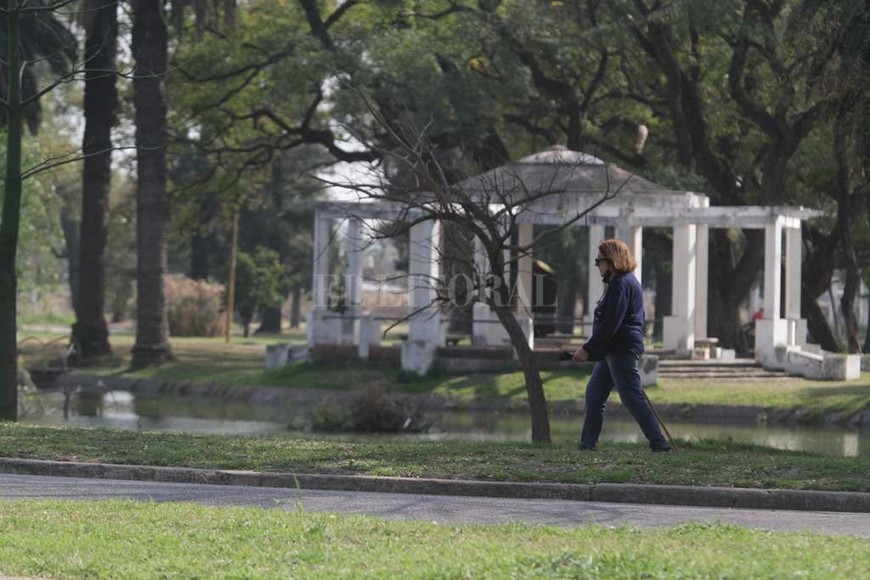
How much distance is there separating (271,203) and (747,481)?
205ft

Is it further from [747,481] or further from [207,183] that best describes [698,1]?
[747,481]

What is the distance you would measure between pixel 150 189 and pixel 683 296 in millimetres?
14221

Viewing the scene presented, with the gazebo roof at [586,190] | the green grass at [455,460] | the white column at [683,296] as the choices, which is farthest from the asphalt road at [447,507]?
the white column at [683,296]

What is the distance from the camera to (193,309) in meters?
65.0

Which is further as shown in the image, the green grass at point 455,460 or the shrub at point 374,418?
the shrub at point 374,418

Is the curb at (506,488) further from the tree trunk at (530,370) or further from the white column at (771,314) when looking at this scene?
the white column at (771,314)

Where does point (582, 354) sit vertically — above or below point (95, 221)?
below

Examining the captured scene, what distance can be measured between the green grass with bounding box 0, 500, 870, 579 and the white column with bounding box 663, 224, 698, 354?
26.8 metres

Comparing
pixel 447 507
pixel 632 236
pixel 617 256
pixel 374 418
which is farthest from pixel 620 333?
pixel 632 236

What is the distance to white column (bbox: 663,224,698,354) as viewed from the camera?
3719 centimetres

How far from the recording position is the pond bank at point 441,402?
30.1 m

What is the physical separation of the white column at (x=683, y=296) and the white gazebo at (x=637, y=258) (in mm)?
24

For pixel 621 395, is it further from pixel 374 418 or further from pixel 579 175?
pixel 579 175

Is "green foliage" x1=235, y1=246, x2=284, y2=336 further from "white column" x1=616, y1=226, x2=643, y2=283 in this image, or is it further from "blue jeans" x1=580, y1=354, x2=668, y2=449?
"blue jeans" x1=580, y1=354, x2=668, y2=449
